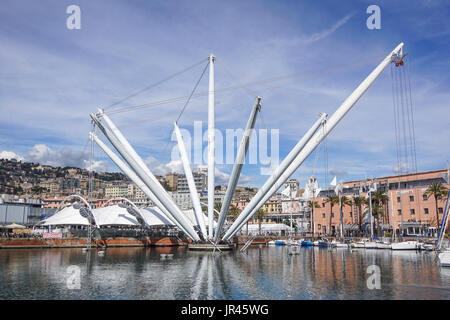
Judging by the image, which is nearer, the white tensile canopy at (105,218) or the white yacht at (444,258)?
the white yacht at (444,258)

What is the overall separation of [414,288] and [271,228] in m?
82.4

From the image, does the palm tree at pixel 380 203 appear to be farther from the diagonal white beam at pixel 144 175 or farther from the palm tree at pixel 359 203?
the diagonal white beam at pixel 144 175

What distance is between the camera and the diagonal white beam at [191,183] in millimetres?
54250

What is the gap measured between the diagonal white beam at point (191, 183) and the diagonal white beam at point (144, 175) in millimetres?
1805


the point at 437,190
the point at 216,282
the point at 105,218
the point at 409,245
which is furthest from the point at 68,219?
the point at 437,190

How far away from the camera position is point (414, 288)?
24719 mm

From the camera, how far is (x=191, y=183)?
5572 cm

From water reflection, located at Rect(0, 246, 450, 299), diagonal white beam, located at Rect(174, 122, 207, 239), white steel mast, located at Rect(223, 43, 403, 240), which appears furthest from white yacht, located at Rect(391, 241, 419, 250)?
diagonal white beam, located at Rect(174, 122, 207, 239)

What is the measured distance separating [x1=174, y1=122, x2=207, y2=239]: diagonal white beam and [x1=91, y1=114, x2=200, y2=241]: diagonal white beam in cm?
181

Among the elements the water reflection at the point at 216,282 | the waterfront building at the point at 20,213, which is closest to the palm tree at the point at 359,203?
the water reflection at the point at 216,282

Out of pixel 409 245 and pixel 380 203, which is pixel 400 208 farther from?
pixel 409 245
